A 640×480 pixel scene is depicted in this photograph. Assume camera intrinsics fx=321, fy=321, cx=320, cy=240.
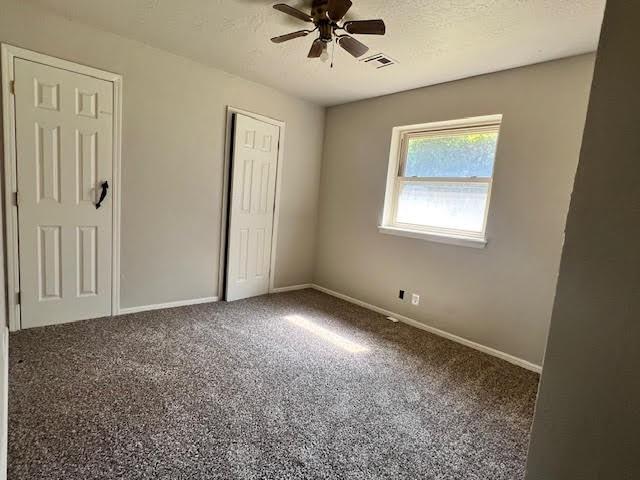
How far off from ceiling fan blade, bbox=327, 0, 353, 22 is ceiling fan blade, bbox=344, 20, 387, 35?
0.08m

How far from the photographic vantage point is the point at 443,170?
3.27 metres

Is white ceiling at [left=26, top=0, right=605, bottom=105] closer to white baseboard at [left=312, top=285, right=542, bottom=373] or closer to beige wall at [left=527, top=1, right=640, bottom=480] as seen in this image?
beige wall at [left=527, top=1, right=640, bottom=480]

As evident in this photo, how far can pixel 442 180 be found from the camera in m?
3.26

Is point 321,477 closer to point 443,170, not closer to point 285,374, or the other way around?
point 285,374

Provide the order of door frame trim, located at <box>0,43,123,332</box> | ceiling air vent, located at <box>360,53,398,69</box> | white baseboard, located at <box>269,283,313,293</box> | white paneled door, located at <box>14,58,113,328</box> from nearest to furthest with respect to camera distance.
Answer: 1. door frame trim, located at <box>0,43,123,332</box>
2. white paneled door, located at <box>14,58,113,328</box>
3. ceiling air vent, located at <box>360,53,398,69</box>
4. white baseboard, located at <box>269,283,313,293</box>

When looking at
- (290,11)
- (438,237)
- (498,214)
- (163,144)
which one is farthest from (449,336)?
(163,144)

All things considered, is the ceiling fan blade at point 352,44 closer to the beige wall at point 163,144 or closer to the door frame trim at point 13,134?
the beige wall at point 163,144

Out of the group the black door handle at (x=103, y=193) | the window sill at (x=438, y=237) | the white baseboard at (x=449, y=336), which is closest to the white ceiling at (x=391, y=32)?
Result: the black door handle at (x=103, y=193)

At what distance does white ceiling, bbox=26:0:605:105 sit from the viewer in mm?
1996

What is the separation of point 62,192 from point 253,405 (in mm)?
2298

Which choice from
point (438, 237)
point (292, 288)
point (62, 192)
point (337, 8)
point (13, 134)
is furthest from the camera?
point (292, 288)

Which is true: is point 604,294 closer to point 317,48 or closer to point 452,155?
point 317,48

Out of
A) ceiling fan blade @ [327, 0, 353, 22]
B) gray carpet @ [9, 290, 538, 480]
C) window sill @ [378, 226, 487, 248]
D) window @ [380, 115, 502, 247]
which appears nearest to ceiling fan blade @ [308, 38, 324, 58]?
ceiling fan blade @ [327, 0, 353, 22]

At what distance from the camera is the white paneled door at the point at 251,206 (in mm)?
3547
